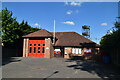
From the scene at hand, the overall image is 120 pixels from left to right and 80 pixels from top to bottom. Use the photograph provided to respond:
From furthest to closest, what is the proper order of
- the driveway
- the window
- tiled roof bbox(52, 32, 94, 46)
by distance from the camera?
tiled roof bbox(52, 32, 94, 46), the window, the driveway

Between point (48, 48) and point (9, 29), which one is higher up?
point (9, 29)

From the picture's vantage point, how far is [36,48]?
84.5 feet

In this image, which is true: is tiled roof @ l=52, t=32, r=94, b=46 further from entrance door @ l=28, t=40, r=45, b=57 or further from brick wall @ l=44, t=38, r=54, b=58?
entrance door @ l=28, t=40, r=45, b=57

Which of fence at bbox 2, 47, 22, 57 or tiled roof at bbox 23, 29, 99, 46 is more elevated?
tiled roof at bbox 23, 29, 99, 46

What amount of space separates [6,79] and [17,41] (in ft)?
69.4

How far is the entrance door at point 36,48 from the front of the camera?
2552 centimetres

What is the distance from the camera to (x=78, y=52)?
84.9ft

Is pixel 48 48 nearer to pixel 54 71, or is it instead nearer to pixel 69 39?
pixel 69 39

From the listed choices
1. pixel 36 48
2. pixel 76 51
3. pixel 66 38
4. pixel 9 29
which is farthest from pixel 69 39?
pixel 9 29

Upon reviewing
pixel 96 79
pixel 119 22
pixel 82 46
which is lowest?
pixel 96 79

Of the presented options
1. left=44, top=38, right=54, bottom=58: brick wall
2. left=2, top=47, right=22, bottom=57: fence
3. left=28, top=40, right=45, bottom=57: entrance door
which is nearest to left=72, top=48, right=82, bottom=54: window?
left=44, top=38, right=54, bottom=58: brick wall

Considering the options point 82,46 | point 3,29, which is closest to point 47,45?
point 82,46

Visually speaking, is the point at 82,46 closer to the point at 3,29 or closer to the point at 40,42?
the point at 40,42

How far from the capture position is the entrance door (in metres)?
25.5
